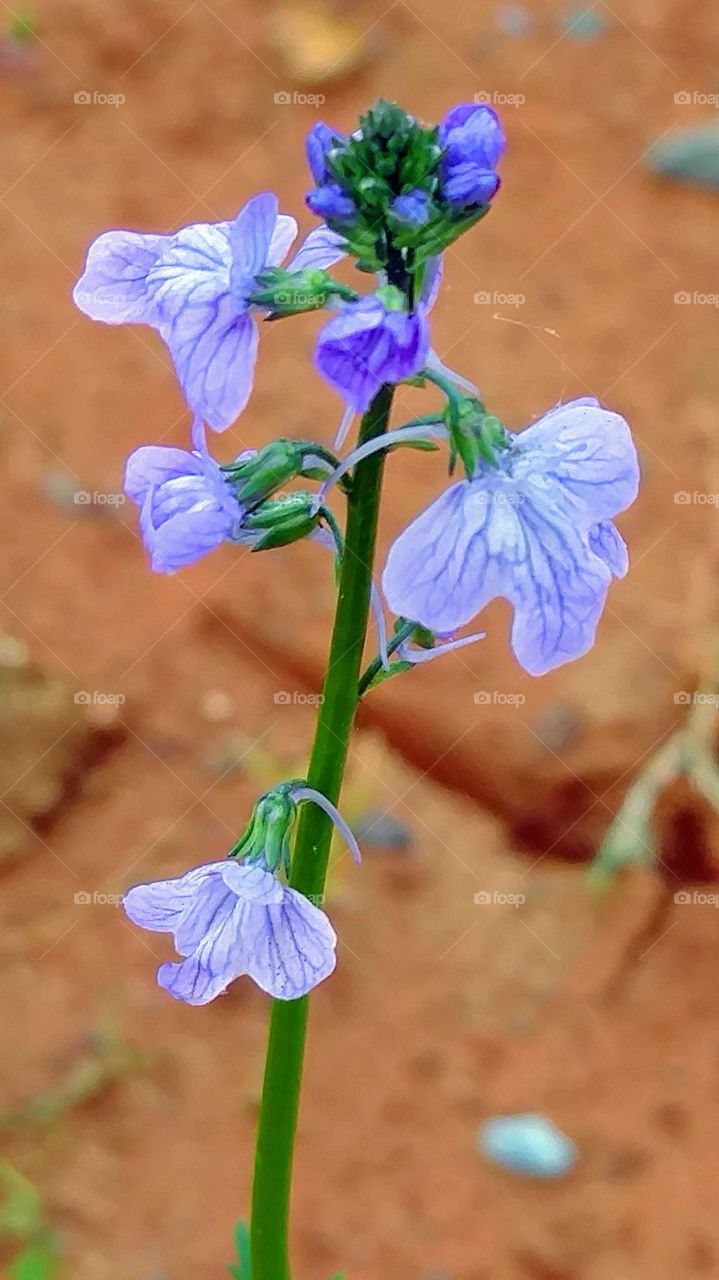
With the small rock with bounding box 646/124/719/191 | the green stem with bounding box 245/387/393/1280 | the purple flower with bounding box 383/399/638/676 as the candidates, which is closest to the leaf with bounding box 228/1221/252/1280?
the green stem with bounding box 245/387/393/1280

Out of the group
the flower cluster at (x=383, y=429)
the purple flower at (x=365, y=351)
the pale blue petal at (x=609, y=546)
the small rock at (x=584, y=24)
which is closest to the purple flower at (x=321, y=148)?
the flower cluster at (x=383, y=429)

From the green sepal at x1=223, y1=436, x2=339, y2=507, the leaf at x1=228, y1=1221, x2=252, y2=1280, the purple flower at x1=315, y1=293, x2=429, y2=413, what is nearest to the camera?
the purple flower at x1=315, y1=293, x2=429, y2=413

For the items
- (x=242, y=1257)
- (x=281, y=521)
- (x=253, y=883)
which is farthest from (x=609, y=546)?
(x=242, y=1257)

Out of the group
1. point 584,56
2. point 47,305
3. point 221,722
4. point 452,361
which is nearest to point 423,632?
point 221,722

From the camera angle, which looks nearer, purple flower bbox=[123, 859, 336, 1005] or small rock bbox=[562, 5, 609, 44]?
purple flower bbox=[123, 859, 336, 1005]

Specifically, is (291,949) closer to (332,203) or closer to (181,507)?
(181,507)

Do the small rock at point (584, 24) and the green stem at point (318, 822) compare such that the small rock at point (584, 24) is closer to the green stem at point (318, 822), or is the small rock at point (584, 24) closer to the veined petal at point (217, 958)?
the green stem at point (318, 822)

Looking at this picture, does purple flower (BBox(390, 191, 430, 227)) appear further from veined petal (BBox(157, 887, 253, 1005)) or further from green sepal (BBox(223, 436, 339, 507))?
veined petal (BBox(157, 887, 253, 1005))
